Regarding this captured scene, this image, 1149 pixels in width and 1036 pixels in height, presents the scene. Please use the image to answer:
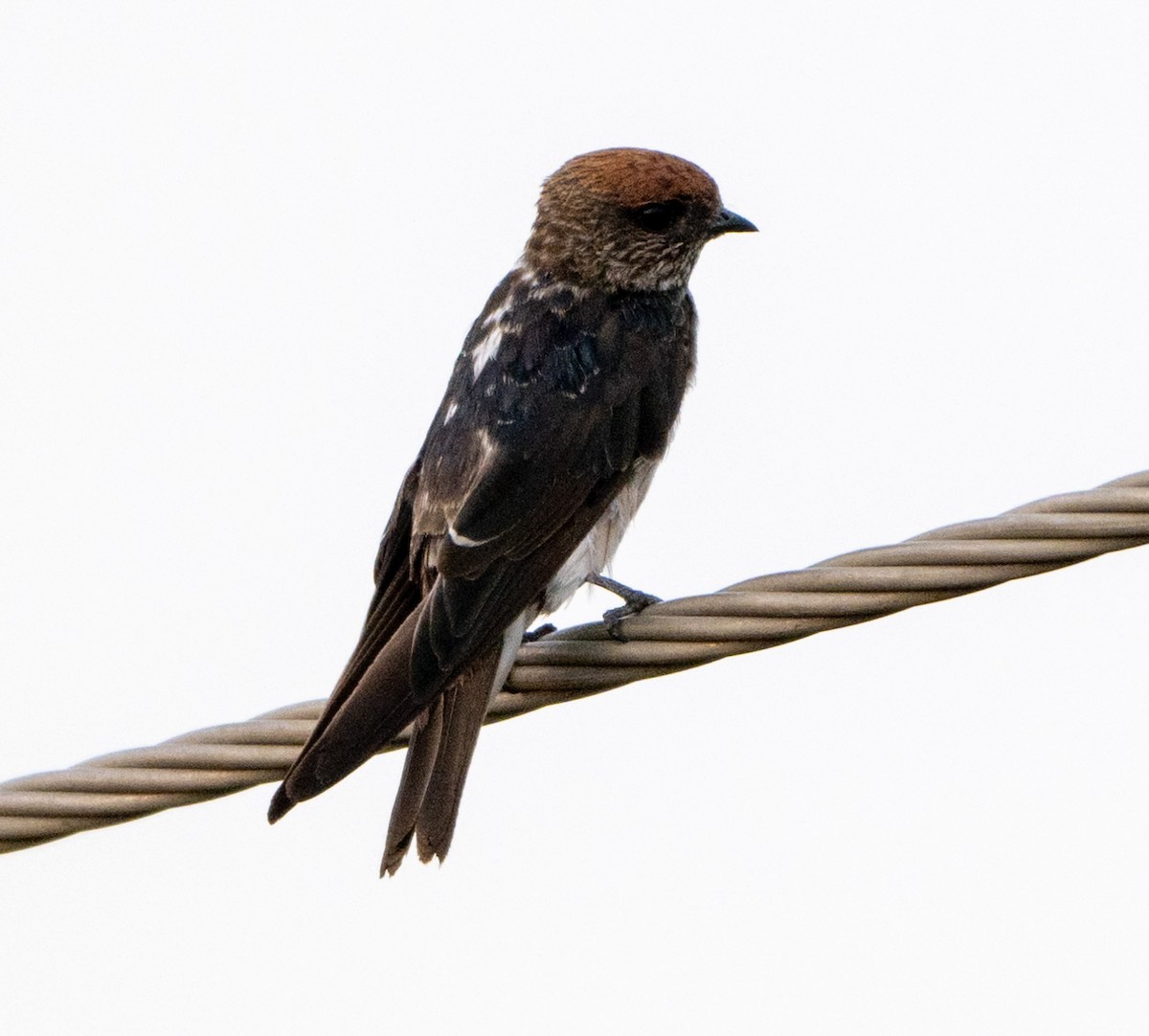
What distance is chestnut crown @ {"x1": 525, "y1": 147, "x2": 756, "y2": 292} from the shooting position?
5754mm

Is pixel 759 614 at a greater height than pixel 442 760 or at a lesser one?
greater

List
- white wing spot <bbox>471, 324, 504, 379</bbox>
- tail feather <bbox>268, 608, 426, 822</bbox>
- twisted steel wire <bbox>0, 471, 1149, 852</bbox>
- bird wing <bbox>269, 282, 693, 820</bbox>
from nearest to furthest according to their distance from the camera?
twisted steel wire <bbox>0, 471, 1149, 852</bbox> < tail feather <bbox>268, 608, 426, 822</bbox> < bird wing <bbox>269, 282, 693, 820</bbox> < white wing spot <bbox>471, 324, 504, 379</bbox>

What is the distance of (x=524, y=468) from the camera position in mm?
4711

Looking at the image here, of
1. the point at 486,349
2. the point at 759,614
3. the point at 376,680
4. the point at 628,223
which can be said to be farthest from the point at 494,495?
the point at 628,223

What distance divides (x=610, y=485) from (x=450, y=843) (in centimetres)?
109

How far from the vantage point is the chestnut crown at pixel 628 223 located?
18.9 feet

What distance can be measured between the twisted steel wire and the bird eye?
7.90 ft

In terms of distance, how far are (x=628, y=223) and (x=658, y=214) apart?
0.10 meters

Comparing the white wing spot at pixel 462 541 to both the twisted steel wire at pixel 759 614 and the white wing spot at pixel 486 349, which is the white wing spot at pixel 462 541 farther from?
the twisted steel wire at pixel 759 614

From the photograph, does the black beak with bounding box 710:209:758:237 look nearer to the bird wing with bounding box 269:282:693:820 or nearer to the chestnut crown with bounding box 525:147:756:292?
the chestnut crown with bounding box 525:147:756:292

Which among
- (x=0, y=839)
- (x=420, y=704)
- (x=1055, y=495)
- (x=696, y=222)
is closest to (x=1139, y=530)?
(x=1055, y=495)

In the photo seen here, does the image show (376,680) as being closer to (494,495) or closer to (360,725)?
(360,725)

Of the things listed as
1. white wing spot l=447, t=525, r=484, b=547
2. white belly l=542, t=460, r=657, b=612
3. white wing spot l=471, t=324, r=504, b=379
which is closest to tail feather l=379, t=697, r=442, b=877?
white wing spot l=447, t=525, r=484, b=547

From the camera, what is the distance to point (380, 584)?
4762 millimetres
